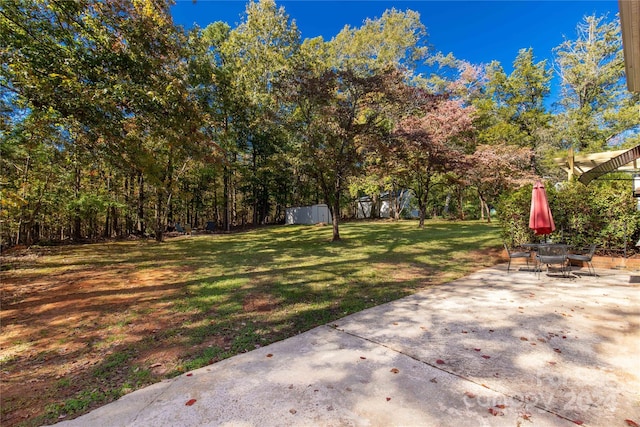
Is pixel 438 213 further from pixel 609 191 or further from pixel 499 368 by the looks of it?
pixel 499 368

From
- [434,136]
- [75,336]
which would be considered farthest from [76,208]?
[434,136]

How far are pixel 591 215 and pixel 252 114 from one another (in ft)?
59.4

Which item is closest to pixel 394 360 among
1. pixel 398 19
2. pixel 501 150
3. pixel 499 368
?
pixel 499 368

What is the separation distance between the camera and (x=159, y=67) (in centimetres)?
643

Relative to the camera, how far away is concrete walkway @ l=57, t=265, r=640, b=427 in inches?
78.7

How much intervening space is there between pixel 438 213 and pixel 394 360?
28.0 metres

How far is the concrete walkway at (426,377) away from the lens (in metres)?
2.00

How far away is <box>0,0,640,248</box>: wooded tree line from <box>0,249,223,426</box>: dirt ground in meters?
1.69

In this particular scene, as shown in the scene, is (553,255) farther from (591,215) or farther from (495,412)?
(495,412)

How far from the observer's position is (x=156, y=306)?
180 inches

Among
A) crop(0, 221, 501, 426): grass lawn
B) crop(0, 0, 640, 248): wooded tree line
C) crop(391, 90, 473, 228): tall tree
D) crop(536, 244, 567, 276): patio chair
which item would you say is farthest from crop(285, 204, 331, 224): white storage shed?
crop(536, 244, 567, 276): patio chair

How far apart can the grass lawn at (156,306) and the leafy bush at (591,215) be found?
1484 millimetres

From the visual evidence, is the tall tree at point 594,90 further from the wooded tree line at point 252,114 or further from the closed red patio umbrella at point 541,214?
the closed red patio umbrella at point 541,214

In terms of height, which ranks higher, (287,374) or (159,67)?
(159,67)
